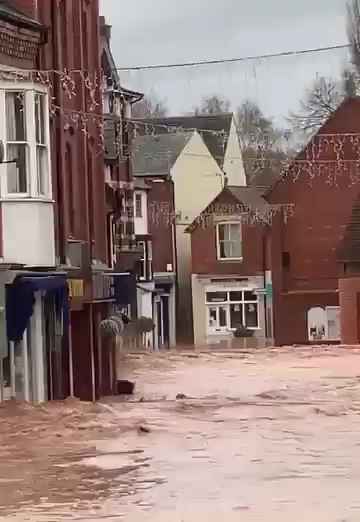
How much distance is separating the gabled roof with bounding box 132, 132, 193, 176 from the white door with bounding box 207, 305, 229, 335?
25.1 feet

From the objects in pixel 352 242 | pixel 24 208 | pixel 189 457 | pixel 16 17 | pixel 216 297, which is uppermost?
pixel 16 17

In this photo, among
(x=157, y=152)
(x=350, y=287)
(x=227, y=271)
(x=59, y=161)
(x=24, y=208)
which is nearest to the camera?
(x=24, y=208)

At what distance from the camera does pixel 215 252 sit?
6844 cm

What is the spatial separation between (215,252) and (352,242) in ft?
40.5

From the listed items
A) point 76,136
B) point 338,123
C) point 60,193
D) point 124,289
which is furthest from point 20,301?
point 338,123

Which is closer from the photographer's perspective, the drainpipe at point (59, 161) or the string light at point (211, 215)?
the drainpipe at point (59, 161)

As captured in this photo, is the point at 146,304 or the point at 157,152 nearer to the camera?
the point at 146,304

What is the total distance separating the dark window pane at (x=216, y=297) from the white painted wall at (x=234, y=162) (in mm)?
9996

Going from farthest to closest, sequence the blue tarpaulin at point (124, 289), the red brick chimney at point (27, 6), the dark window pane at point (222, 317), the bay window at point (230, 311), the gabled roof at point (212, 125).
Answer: the gabled roof at point (212, 125) → the dark window pane at point (222, 317) → the bay window at point (230, 311) → the blue tarpaulin at point (124, 289) → the red brick chimney at point (27, 6)

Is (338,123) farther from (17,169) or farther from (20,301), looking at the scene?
(20,301)

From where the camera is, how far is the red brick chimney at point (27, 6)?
26219 millimetres

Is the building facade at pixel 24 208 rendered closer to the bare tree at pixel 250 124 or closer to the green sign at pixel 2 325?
the green sign at pixel 2 325

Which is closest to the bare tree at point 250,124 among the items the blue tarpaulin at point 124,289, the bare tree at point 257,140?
the bare tree at point 257,140

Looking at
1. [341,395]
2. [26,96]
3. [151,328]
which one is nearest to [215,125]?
[151,328]
